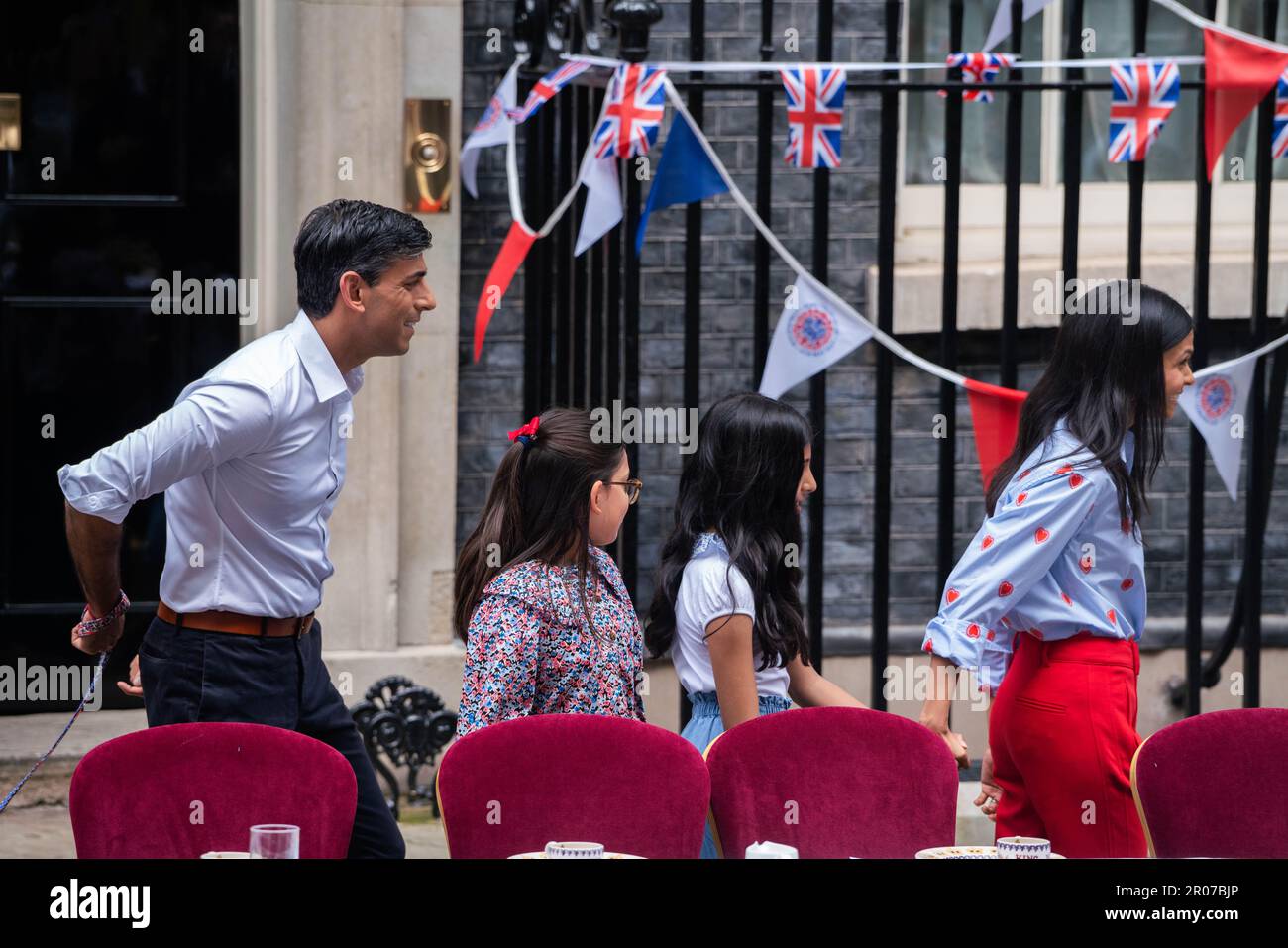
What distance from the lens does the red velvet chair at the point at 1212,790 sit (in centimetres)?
325

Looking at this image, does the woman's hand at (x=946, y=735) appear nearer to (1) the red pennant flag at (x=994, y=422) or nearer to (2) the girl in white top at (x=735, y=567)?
(2) the girl in white top at (x=735, y=567)

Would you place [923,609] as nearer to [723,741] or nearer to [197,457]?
[723,741]

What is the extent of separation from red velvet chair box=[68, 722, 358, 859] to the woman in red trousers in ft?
4.03

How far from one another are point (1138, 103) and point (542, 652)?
2.37 m

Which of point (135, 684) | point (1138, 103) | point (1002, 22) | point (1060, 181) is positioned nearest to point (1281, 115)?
point (1138, 103)

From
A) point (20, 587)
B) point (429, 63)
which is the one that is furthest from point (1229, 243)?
point (20, 587)

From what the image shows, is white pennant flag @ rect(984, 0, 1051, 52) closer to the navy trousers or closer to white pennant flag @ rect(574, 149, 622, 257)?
white pennant flag @ rect(574, 149, 622, 257)

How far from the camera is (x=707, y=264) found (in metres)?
6.17

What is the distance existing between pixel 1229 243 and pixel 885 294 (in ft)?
7.78

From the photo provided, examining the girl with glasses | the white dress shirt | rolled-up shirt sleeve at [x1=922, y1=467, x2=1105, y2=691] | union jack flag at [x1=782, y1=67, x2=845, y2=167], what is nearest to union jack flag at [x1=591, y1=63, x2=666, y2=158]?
union jack flag at [x1=782, y1=67, x2=845, y2=167]

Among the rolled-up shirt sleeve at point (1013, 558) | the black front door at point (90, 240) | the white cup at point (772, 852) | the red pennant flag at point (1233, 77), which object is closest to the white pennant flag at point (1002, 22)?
the red pennant flag at point (1233, 77)

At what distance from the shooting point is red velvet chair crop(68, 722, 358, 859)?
3.10m

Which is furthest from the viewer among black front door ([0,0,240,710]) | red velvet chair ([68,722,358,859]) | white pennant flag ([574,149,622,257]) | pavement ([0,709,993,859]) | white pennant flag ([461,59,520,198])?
black front door ([0,0,240,710])

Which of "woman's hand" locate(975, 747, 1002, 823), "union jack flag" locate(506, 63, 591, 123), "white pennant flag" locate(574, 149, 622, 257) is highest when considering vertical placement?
"union jack flag" locate(506, 63, 591, 123)
